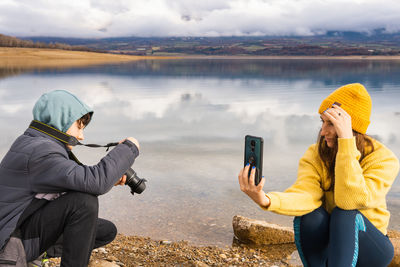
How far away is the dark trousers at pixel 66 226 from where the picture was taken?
247 cm

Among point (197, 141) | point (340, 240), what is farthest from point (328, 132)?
point (197, 141)

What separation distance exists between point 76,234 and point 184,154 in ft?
17.0

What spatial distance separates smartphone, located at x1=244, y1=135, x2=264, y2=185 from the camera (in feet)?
7.20

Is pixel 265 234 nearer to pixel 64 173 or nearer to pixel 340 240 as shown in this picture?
pixel 340 240

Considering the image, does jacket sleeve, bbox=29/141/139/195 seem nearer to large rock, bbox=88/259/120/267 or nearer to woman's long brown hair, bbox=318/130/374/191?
large rock, bbox=88/259/120/267

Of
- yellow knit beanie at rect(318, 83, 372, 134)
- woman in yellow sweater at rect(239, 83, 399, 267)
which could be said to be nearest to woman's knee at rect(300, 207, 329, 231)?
woman in yellow sweater at rect(239, 83, 399, 267)

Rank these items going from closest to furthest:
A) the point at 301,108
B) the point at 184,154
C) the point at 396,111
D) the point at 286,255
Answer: the point at 286,255 < the point at 184,154 < the point at 396,111 < the point at 301,108

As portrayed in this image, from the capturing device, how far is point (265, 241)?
4.29 m

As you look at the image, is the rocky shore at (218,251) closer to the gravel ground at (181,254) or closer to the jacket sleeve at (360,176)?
the gravel ground at (181,254)

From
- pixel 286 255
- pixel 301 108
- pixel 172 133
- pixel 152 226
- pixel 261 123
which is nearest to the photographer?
pixel 286 255

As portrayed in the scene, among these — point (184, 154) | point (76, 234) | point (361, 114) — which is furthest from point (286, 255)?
point (184, 154)

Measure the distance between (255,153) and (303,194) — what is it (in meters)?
0.59

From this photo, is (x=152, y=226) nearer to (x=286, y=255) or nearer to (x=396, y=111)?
(x=286, y=255)

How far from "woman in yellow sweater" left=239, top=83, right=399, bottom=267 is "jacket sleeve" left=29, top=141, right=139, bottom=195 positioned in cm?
81
